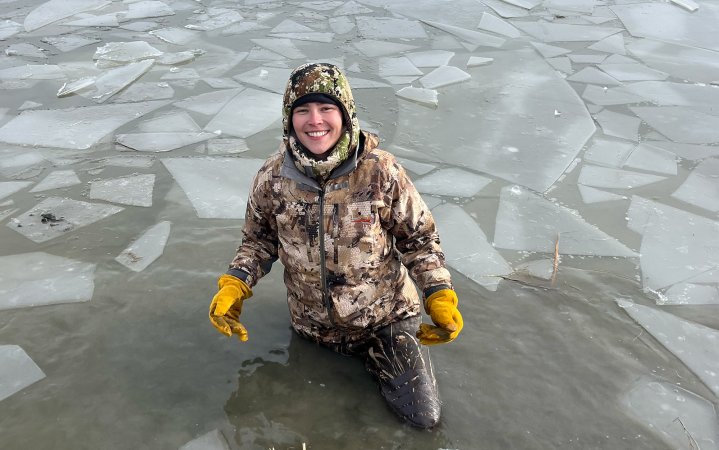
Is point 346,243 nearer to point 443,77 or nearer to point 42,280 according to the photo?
point 42,280

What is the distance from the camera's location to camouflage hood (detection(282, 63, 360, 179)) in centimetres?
216

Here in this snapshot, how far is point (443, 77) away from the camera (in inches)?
226

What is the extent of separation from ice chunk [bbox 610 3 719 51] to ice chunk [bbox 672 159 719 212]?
3142 mm

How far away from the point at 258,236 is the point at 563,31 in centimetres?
585

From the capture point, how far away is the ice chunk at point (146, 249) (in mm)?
3230

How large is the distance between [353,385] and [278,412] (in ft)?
1.08

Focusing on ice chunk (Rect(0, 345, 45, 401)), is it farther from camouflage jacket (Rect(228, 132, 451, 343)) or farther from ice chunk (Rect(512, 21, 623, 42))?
ice chunk (Rect(512, 21, 623, 42))

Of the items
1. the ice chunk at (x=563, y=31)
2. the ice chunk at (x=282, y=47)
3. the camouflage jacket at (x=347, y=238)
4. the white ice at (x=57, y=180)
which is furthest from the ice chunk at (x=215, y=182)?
the ice chunk at (x=563, y=31)

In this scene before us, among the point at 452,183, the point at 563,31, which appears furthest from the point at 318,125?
the point at 563,31

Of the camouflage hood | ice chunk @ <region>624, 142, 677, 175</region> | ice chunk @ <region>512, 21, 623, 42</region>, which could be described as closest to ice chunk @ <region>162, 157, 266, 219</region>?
the camouflage hood

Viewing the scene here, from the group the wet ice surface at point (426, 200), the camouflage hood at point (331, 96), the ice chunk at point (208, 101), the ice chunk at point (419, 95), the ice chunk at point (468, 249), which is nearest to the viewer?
the camouflage hood at point (331, 96)

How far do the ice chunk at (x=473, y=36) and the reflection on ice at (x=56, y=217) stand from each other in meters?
4.51

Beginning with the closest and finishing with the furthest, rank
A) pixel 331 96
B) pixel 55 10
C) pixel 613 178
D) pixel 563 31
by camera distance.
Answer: pixel 331 96, pixel 613 178, pixel 563 31, pixel 55 10

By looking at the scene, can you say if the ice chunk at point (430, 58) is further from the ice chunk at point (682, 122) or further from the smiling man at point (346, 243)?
the smiling man at point (346, 243)
